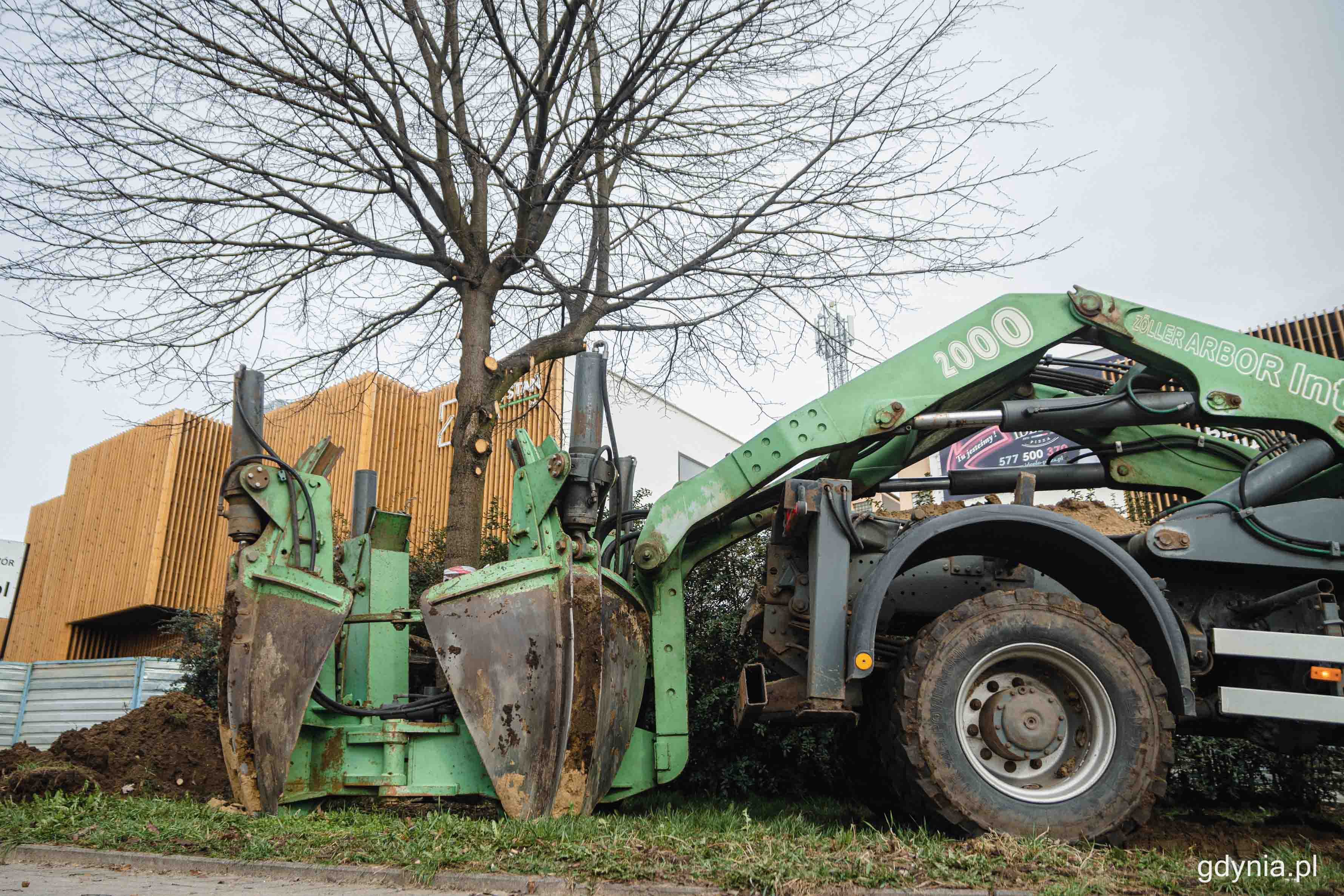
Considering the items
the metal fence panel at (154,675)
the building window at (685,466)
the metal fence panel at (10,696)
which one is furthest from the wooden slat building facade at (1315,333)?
the metal fence panel at (10,696)

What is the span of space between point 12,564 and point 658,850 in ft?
60.7

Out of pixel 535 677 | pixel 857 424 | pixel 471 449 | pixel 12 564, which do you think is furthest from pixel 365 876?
pixel 12 564

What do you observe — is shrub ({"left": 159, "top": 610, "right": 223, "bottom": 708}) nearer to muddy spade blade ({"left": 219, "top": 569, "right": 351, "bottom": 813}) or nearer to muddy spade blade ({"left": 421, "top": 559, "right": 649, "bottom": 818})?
muddy spade blade ({"left": 219, "top": 569, "right": 351, "bottom": 813})

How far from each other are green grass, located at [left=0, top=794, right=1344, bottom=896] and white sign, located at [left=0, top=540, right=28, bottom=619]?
15.6 meters

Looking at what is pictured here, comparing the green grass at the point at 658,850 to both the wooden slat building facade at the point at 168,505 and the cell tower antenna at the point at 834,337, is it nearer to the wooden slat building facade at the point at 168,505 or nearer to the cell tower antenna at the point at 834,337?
the cell tower antenna at the point at 834,337

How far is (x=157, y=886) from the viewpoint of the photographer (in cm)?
341

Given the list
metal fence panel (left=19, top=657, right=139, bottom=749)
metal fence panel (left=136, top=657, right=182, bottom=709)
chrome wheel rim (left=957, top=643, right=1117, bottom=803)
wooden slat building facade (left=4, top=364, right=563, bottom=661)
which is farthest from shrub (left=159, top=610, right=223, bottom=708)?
chrome wheel rim (left=957, top=643, right=1117, bottom=803)

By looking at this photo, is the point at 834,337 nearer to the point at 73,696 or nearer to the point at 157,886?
the point at 157,886

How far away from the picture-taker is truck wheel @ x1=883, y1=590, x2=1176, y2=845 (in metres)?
4.15

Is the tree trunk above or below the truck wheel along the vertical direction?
above

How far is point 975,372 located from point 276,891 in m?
4.03

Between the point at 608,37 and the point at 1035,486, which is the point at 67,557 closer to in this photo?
the point at 608,37

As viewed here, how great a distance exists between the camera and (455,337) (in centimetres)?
937

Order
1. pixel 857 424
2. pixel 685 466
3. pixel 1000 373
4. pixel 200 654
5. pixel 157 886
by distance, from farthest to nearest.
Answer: pixel 685 466, pixel 200 654, pixel 1000 373, pixel 857 424, pixel 157 886
